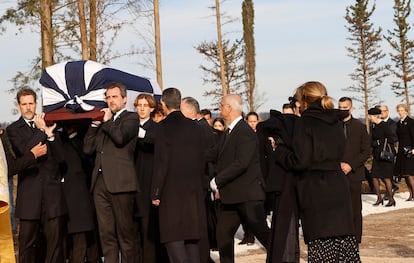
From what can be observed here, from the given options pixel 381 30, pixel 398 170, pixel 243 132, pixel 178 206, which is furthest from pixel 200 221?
pixel 381 30

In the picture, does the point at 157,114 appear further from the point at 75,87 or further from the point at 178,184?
the point at 178,184

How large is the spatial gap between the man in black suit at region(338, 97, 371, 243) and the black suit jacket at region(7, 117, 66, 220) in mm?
3573

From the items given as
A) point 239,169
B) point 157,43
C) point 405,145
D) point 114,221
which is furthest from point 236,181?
point 157,43

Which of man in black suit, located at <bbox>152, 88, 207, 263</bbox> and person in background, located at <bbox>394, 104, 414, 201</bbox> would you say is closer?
man in black suit, located at <bbox>152, 88, 207, 263</bbox>

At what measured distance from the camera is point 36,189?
28.5 ft

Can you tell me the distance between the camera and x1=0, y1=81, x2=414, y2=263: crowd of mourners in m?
7.61

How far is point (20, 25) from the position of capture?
63.9 feet

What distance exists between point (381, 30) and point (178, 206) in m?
48.2

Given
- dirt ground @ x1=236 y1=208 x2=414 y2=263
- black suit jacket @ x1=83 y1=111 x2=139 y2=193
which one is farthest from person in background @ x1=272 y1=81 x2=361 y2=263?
dirt ground @ x1=236 y1=208 x2=414 y2=263

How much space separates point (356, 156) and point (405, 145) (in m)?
8.51

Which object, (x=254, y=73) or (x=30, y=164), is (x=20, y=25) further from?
(x=254, y=73)

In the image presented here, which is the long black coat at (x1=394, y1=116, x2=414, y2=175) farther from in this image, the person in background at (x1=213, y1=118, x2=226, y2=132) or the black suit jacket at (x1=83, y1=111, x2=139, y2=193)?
the black suit jacket at (x1=83, y1=111, x2=139, y2=193)

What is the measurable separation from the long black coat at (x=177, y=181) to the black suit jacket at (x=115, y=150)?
71cm

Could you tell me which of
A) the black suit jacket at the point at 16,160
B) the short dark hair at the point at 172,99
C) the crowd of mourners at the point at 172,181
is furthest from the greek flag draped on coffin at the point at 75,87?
the short dark hair at the point at 172,99
